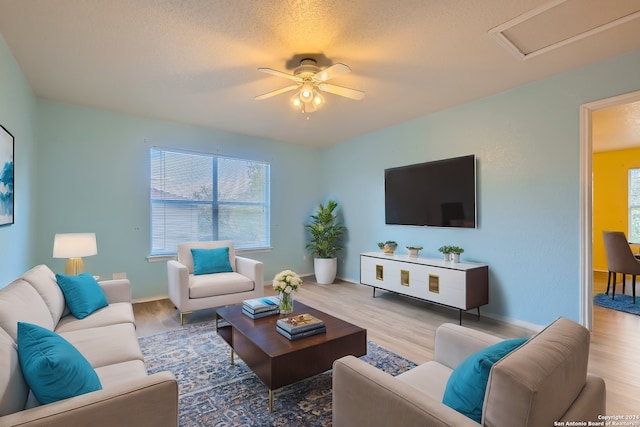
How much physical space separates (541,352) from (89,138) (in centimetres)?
482

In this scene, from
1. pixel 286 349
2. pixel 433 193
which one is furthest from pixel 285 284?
pixel 433 193

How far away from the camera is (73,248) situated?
3.01 m

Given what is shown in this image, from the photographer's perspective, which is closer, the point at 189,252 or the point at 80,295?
the point at 80,295

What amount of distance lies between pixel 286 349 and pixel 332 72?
6.66 ft

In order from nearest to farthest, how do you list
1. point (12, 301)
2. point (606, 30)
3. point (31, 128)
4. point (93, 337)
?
point (12, 301)
point (93, 337)
point (606, 30)
point (31, 128)

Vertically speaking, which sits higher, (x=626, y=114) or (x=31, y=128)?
(x=626, y=114)

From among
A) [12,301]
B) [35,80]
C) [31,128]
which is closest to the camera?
[12,301]

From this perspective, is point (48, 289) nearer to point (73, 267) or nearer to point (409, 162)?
point (73, 267)

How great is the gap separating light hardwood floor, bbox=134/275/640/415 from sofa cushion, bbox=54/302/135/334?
76 centimetres

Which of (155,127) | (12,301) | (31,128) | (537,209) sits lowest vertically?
(12,301)

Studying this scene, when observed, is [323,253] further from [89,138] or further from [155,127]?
[89,138]

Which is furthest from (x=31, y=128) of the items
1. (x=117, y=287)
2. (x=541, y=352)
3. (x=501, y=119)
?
(x=501, y=119)

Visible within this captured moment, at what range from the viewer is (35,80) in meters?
3.09

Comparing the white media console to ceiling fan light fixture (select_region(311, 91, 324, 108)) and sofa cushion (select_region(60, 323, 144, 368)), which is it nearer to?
ceiling fan light fixture (select_region(311, 91, 324, 108))
